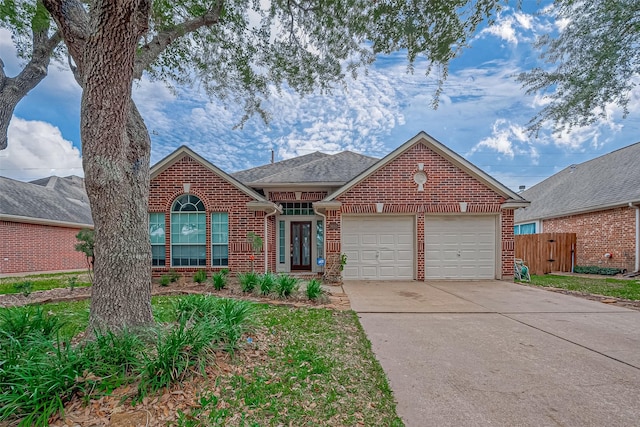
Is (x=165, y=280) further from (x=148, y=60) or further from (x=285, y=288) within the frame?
(x=148, y=60)

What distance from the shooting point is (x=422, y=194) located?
33.8 feet

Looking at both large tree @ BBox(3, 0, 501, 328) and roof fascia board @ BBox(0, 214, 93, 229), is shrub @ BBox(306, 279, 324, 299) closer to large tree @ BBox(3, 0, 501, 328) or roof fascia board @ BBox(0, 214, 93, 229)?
large tree @ BBox(3, 0, 501, 328)

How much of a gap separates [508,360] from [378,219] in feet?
22.7

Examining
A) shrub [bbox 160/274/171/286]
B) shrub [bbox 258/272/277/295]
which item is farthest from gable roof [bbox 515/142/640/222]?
shrub [bbox 160/274/171/286]

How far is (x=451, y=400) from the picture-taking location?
2920 mm

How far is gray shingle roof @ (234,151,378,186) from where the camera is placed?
11.2 meters

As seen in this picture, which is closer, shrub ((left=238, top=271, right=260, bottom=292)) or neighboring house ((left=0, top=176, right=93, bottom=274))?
shrub ((left=238, top=271, right=260, bottom=292))

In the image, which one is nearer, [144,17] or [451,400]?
[451,400]

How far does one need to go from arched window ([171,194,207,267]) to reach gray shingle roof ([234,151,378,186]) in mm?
2321

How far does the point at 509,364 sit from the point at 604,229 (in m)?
14.4

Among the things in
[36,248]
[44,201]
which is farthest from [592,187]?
[44,201]

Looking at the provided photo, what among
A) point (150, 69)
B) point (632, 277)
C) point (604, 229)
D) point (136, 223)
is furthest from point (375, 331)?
point (604, 229)

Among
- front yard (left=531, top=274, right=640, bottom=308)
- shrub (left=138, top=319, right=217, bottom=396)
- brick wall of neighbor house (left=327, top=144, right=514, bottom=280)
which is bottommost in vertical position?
front yard (left=531, top=274, right=640, bottom=308)

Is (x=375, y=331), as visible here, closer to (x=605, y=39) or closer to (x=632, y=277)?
(x=605, y=39)
